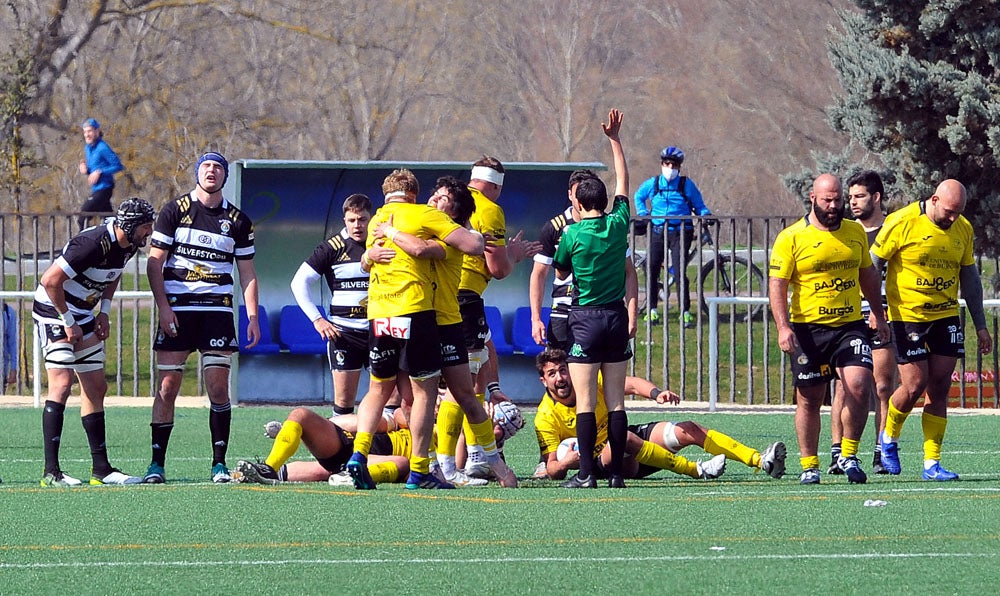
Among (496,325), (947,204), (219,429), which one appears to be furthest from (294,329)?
(947,204)

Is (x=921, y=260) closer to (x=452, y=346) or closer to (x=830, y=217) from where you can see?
(x=830, y=217)

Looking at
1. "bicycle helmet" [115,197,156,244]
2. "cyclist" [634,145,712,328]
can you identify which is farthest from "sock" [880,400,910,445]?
"cyclist" [634,145,712,328]

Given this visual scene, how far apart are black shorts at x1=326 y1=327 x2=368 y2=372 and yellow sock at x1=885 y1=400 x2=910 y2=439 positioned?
3.22 m

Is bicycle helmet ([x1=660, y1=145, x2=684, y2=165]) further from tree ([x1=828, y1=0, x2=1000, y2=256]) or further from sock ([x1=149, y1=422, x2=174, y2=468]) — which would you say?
sock ([x1=149, y1=422, x2=174, y2=468])

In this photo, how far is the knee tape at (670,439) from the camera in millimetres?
9930

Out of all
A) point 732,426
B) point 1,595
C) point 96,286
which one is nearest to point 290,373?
point 732,426

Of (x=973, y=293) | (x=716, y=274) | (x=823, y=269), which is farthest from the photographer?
(x=716, y=274)

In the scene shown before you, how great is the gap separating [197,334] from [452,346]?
5.32ft

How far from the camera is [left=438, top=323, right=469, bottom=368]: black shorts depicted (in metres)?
9.12

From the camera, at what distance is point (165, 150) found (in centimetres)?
3189

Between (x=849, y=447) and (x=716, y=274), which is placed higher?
(x=716, y=274)

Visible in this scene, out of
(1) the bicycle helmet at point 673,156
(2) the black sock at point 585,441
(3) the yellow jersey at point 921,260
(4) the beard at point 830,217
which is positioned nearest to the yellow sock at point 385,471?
(2) the black sock at point 585,441

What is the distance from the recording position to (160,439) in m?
9.92

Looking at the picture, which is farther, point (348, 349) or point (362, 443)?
point (348, 349)
